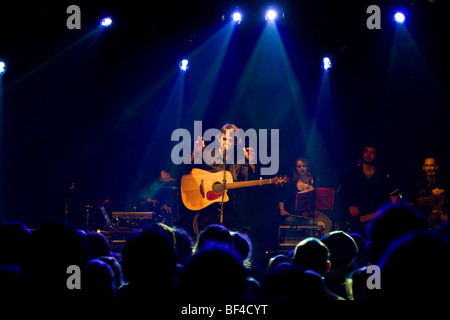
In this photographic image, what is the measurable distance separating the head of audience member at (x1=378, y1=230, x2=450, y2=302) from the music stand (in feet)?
21.8

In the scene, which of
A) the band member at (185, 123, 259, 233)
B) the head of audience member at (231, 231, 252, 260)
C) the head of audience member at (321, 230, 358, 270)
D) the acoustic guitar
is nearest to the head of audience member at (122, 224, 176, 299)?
the head of audience member at (231, 231, 252, 260)

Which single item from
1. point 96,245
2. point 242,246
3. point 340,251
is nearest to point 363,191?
point 340,251

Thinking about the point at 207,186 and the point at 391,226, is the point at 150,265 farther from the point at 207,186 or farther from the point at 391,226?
the point at 207,186

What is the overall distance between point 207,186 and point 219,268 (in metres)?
6.78

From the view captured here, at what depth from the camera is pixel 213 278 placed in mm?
1424

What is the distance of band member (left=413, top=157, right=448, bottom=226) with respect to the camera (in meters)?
7.65

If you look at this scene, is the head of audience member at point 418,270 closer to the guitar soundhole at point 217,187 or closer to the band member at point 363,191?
the guitar soundhole at point 217,187

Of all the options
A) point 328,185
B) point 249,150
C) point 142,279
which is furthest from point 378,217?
point 328,185

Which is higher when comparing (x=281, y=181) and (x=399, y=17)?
(x=399, y=17)

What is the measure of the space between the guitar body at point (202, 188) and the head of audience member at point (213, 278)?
650 cm

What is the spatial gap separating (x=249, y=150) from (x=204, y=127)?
2692 millimetres

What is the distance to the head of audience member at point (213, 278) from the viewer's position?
1.42 metres

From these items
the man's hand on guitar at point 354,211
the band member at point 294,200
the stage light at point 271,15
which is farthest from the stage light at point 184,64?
the man's hand on guitar at point 354,211
